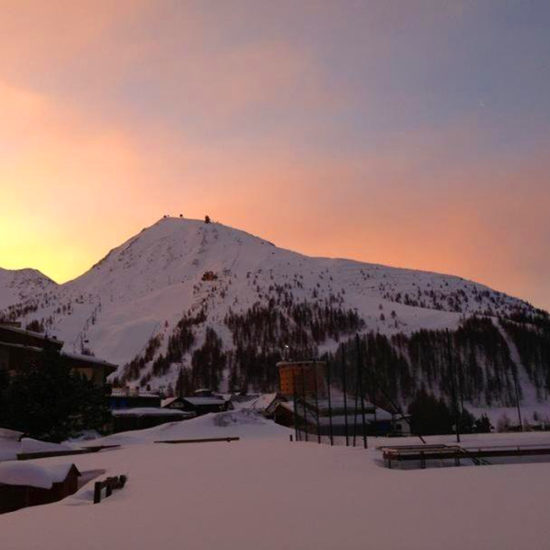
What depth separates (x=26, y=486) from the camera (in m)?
18.3

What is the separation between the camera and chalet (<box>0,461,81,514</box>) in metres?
18.0

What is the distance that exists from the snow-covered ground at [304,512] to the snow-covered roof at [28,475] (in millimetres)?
1279

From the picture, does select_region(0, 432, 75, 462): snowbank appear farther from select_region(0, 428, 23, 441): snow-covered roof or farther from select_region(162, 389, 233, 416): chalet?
select_region(162, 389, 233, 416): chalet

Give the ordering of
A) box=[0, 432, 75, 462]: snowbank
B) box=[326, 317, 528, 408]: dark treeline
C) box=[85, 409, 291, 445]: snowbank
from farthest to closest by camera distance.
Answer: box=[326, 317, 528, 408]: dark treeline → box=[85, 409, 291, 445]: snowbank → box=[0, 432, 75, 462]: snowbank

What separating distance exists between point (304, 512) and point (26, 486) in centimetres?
869

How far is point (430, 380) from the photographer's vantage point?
504 feet

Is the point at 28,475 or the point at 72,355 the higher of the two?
the point at 72,355

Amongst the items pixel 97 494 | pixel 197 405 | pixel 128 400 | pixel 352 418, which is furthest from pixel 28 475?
pixel 197 405

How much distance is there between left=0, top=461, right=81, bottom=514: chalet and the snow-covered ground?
1.23 meters

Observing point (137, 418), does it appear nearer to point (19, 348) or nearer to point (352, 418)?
point (19, 348)

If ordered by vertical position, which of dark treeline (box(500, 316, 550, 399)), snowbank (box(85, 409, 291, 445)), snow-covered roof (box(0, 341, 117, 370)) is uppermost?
dark treeline (box(500, 316, 550, 399))

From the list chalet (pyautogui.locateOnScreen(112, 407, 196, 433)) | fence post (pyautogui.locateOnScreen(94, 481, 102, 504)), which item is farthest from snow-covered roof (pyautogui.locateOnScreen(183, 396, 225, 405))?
fence post (pyautogui.locateOnScreen(94, 481, 102, 504))

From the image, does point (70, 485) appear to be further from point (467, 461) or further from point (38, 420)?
point (38, 420)

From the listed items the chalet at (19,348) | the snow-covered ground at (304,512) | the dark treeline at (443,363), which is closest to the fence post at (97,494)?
the snow-covered ground at (304,512)
